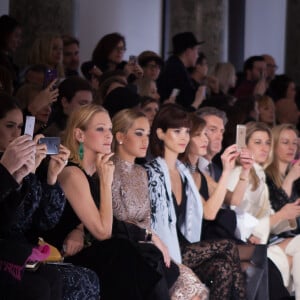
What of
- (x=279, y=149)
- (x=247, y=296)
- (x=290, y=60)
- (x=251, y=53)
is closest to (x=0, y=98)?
(x=247, y=296)

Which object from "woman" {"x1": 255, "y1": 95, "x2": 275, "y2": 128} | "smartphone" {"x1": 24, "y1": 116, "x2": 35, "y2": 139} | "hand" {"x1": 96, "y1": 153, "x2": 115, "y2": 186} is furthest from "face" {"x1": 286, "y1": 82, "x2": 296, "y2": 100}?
"smartphone" {"x1": 24, "y1": 116, "x2": 35, "y2": 139}

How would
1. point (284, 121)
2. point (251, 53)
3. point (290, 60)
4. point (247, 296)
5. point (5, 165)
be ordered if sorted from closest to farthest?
point (5, 165) < point (247, 296) < point (284, 121) < point (290, 60) < point (251, 53)

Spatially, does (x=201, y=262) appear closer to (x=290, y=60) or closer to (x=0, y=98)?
(x=0, y=98)

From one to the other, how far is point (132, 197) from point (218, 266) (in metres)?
0.67

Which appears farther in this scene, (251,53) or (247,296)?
(251,53)

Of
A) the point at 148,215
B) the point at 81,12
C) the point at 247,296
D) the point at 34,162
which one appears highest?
the point at 81,12

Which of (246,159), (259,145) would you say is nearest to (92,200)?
(246,159)

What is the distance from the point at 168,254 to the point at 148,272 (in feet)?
1.29

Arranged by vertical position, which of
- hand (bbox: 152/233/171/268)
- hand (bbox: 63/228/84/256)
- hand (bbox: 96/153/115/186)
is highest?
hand (bbox: 96/153/115/186)

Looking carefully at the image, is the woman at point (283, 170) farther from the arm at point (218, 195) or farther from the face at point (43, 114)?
the face at point (43, 114)

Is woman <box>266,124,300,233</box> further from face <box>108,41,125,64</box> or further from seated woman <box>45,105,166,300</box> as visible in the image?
seated woman <box>45,105,166,300</box>

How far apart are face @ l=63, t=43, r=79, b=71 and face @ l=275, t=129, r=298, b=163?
1.96 metres

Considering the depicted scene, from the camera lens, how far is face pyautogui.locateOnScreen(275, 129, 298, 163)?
25.9 feet

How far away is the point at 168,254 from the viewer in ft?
20.3
